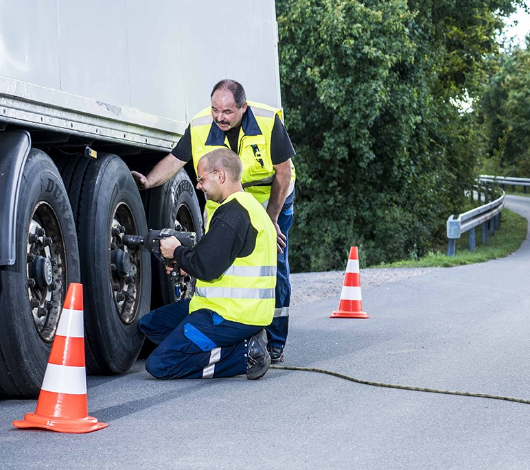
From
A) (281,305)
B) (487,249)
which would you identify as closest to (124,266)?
(281,305)

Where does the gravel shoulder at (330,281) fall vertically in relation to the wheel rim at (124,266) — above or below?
below

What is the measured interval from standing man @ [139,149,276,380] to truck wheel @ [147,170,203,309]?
3.92ft

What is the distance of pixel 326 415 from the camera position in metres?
5.63

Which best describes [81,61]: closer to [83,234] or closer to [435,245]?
[83,234]

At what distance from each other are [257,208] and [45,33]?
5.75ft

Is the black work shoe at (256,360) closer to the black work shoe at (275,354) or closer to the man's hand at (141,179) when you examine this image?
the black work shoe at (275,354)

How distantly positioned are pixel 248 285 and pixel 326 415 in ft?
4.63

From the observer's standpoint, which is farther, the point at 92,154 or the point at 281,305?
the point at 281,305

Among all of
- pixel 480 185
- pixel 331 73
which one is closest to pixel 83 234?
pixel 331 73

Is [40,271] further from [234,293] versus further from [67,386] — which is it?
[234,293]

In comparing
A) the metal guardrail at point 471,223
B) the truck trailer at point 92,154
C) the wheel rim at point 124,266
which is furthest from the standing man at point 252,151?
the metal guardrail at point 471,223

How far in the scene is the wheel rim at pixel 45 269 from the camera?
602 cm

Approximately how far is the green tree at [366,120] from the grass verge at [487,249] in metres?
1.93

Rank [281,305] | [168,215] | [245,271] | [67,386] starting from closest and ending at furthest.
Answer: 1. [67,386]
2. [245,271]
3. [281,305]
4. [168,215]
